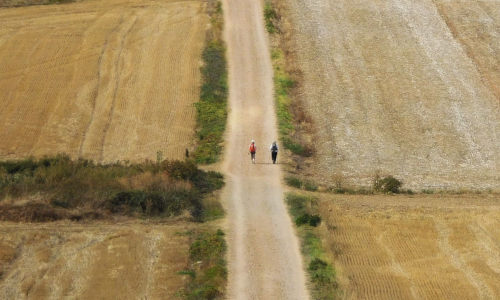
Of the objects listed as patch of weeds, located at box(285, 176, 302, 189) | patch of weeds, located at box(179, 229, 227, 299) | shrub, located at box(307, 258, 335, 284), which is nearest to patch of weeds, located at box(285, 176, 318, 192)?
patch of weeds, located at box(285, 176, 302, 189)

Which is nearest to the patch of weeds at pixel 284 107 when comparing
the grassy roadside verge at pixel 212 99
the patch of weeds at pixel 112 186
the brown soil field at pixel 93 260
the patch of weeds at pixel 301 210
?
the grassy roadside verge at pixel 212 99

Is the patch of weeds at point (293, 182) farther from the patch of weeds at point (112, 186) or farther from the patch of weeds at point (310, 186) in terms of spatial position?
the patch of weeds at point (112, 186)

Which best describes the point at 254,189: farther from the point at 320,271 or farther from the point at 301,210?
the point at 320,271

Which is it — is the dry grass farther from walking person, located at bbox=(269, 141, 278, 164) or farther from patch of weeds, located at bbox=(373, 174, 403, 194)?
patch of weeds, located at bbox=(373, 174, 403, 194)

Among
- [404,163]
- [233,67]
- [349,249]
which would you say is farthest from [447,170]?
[233,67]

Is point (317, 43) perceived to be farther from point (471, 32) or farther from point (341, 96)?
point (471, 32)

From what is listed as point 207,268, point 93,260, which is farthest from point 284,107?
point 93,260
